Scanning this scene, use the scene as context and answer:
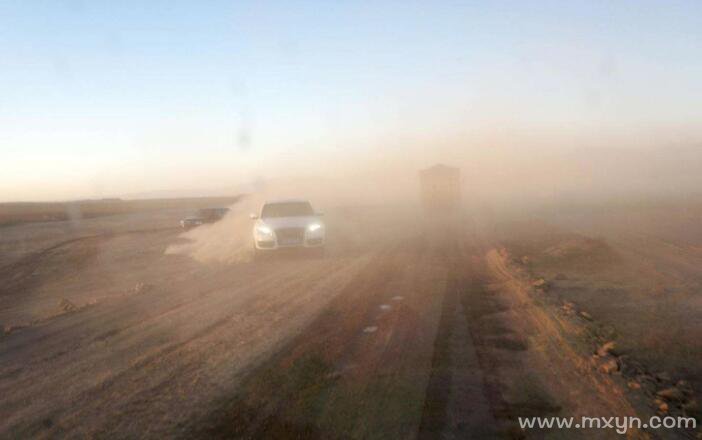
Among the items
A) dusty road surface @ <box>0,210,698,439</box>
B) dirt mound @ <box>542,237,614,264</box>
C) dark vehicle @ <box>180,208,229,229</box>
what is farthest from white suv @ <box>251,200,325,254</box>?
dark vehicle @ <box>180,208,229,229</box>

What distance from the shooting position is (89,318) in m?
9.76

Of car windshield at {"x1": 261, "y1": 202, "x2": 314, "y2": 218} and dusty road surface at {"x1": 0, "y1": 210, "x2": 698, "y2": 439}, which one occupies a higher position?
car windshield at {"x1": 261, "y1": 202, "x2": 314, "y2": 218}

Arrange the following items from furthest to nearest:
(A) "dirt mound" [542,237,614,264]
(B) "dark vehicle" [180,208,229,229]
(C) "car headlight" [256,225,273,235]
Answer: (B) "dark vehicle" [180,208,229,229], (C) "car headlight" [256,225,273,235], (A) "dirt mound" [542,237,614,264]

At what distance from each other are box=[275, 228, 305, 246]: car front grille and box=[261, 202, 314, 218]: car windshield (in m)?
1.07

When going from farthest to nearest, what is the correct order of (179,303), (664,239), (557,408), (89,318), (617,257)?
(664,239) → (617,257) → (179,303) → (89,318) → (557,408)

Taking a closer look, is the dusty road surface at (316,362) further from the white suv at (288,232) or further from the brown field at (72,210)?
the brown field at (72,210)

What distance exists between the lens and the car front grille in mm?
16750

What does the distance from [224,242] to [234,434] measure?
59.3ft

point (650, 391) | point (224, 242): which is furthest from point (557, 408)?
point (224, 242)

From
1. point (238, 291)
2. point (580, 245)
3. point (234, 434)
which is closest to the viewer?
point (234, 434)

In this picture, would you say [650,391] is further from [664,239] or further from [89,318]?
[664,239]

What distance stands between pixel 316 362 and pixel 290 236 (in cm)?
1084

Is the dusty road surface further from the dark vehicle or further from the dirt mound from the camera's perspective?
the dark vehicle

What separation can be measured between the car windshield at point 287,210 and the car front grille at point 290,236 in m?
1.07
